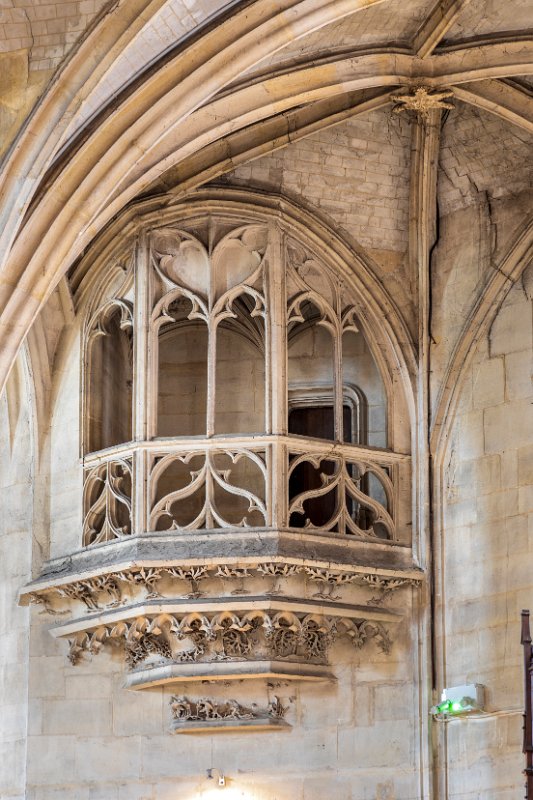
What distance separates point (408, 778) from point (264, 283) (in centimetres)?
364

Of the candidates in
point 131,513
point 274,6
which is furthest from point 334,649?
point 274,6

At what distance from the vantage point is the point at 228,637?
583 inches

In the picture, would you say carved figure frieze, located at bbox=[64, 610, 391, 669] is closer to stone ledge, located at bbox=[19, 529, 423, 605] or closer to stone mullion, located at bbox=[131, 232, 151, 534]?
stone ledge, located at bbox=[19, 529, 423, 605]

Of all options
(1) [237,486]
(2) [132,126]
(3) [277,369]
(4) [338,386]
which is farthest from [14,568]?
(2) [132,126]

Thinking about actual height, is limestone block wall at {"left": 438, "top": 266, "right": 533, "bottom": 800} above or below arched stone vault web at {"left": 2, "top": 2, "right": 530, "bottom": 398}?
below

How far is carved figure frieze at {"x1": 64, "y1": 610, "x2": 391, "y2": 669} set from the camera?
1478 centimetres

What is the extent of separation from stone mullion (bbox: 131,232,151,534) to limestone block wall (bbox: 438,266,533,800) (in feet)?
7.21

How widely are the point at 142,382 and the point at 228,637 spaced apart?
1.92 metres

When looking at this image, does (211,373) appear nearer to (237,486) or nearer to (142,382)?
(142,382)

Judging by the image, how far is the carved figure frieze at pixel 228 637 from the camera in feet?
48.5

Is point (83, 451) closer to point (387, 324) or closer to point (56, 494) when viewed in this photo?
point (56, 494)

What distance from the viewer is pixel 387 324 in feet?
52.4

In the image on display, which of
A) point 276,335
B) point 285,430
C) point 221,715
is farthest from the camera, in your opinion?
point 276,335

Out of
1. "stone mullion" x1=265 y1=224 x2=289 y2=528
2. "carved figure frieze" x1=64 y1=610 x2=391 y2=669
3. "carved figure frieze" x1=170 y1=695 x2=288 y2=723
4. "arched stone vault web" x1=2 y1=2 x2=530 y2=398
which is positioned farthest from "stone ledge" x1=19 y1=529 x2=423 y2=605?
"arched stone vault web" x1=2 y1=2 x2=530 y2=398
